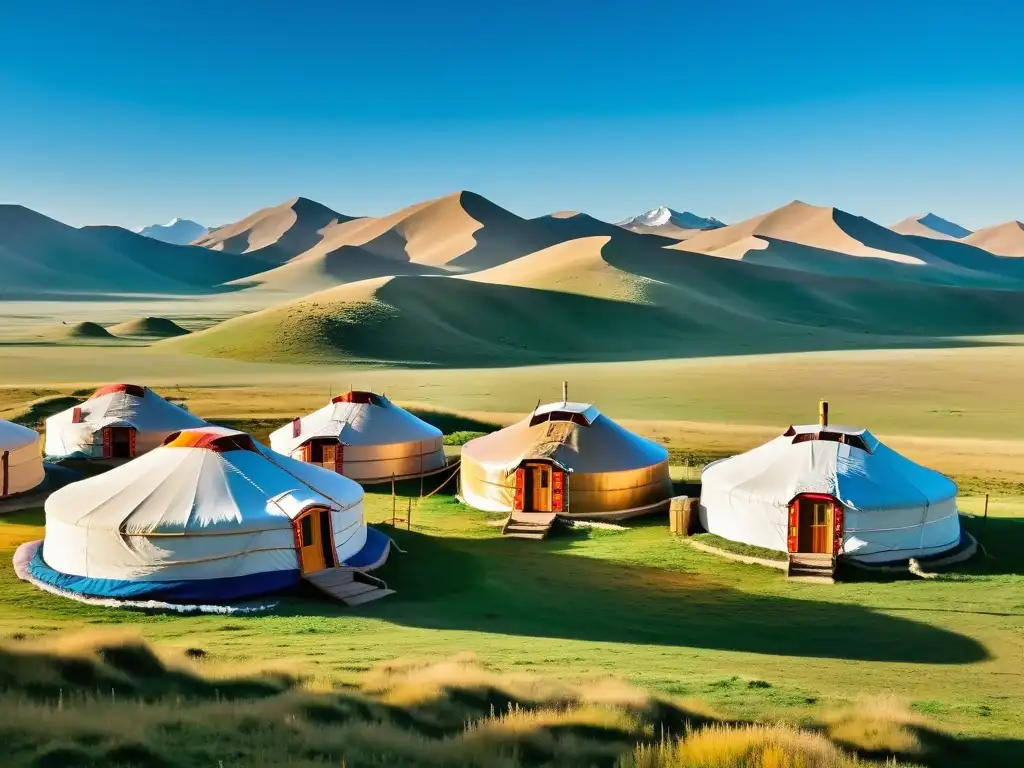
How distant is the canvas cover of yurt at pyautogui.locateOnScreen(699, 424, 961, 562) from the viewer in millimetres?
17141

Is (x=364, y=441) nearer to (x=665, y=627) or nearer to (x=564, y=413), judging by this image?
(x=564, y=413)

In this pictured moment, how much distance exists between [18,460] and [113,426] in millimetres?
4858

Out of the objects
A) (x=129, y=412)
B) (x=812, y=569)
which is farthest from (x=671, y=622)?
(x=129, y=412)

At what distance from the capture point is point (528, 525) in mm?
20141

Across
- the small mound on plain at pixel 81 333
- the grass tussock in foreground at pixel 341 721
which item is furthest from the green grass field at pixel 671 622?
the small mound on plain at pixel 81 333

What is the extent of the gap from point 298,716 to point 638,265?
396 ft

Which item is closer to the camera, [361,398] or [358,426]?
[358,426]

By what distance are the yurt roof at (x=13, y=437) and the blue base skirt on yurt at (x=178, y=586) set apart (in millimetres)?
6948

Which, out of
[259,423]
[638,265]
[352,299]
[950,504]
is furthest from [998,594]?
[638,265]

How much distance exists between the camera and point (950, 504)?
17.8 meters

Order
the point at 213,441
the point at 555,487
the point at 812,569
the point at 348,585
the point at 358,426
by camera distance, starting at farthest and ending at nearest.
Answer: the point at 358,426 < the point at 555,487 < the point at 812,569 < the point at 213,441 < the point at 348,585

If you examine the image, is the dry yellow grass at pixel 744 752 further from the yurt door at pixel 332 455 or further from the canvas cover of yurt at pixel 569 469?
the yurt door at pixel 332 455

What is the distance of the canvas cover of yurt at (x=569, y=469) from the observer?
2134cm

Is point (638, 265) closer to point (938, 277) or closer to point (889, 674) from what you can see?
point (938, 277)
